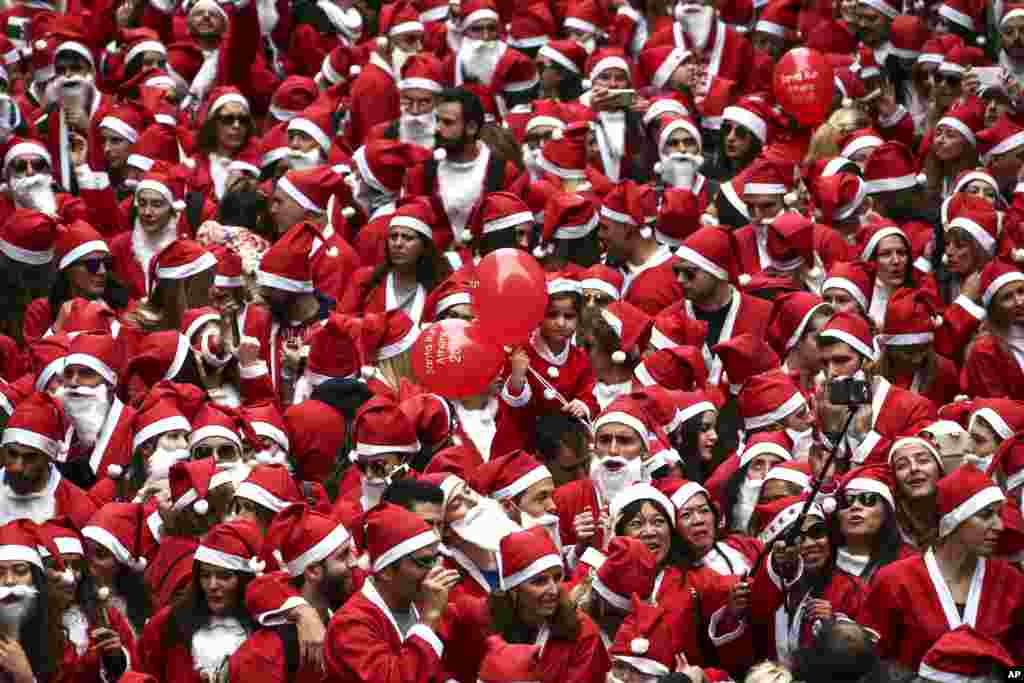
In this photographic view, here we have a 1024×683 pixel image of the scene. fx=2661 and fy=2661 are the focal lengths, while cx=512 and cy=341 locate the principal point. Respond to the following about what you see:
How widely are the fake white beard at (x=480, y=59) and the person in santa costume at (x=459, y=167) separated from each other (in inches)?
60.6

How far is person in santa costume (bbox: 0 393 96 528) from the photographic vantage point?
11.6 metres

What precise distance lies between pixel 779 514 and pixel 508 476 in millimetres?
1197

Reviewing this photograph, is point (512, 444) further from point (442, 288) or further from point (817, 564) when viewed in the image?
point (817, 564)

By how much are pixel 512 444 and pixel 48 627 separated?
262cm

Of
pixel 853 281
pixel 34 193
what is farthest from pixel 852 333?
pixel 34 193

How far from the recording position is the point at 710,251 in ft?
42.8

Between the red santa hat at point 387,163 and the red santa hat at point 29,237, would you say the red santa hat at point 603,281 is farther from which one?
the red santa hat at point 29,237

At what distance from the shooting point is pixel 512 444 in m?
11.9

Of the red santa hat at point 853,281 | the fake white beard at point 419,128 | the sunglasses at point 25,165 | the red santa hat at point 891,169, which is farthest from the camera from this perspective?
the fake white beard at point 419,128

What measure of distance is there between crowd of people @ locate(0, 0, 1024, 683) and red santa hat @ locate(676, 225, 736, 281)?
19 millimetres

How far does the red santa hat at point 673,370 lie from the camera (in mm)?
12352

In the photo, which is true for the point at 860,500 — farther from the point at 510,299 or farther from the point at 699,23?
the point at 699,23

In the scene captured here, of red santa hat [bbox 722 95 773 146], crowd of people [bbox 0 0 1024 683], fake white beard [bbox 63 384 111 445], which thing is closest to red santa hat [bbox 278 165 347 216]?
crowd of people [bbox 0 0 1024 683]

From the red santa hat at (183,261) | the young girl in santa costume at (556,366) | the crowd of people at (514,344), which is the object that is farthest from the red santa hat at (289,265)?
the young girl in santa costume at (556,366)
